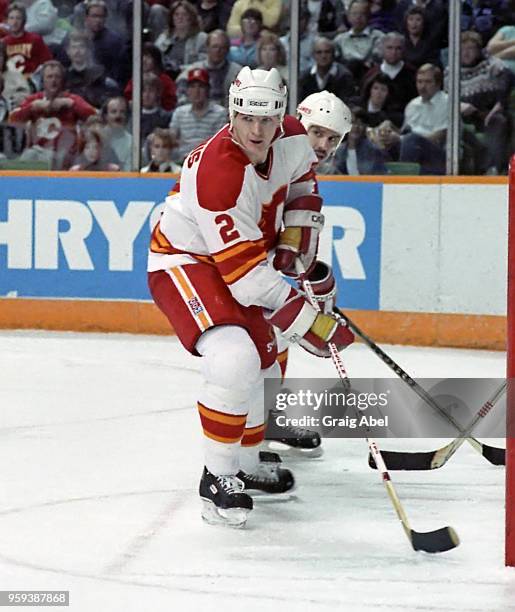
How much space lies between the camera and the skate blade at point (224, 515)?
2504mm

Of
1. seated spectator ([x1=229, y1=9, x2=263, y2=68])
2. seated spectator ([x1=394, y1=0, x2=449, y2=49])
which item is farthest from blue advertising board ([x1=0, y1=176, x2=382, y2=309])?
seated spectator ([x1=394, y1=0, x2=449, y2=49])

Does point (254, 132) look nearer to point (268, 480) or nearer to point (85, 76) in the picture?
point (268, 480)

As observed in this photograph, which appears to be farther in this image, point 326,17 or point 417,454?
point 326,17

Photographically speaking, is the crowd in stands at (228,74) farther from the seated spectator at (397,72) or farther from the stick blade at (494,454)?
the stick blade at (494,454)

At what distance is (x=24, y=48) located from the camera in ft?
19.6

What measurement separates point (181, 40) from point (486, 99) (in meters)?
1.48

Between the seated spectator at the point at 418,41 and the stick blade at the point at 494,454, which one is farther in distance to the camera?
the seated spectator at the point at 418,41

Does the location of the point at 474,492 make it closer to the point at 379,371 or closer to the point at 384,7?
the point at 379,371

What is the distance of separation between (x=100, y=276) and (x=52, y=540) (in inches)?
131

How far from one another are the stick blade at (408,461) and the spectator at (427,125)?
2.48 m

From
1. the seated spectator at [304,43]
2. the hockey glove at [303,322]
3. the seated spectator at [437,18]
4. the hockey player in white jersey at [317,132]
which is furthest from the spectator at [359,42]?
the hockey glove at [303,322]

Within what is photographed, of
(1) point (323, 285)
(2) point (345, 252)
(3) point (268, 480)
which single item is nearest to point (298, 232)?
(1) point (323, 285)

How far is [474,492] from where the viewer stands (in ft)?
9.37

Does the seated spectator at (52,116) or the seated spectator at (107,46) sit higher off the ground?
the seated spectator at (107,46)
